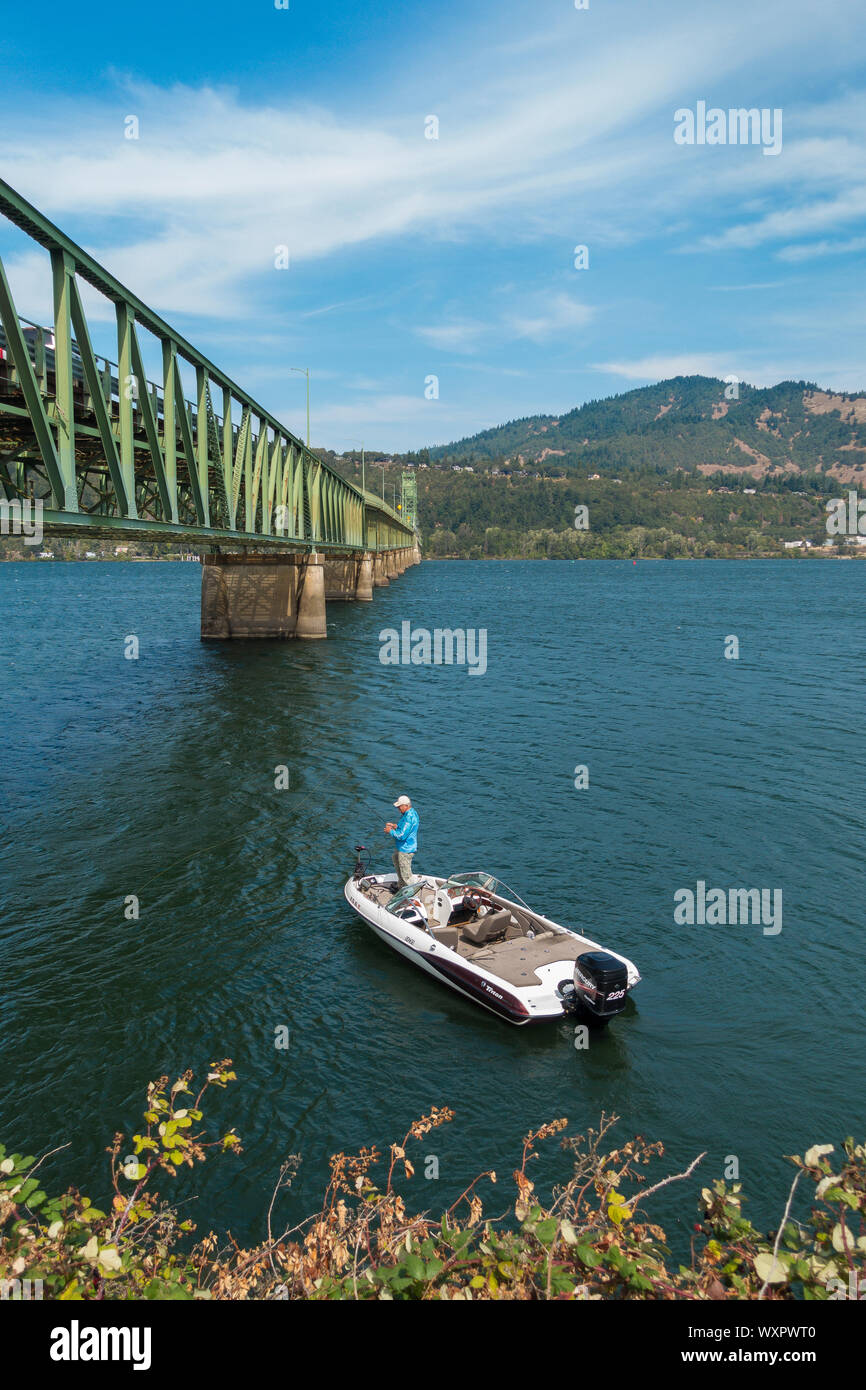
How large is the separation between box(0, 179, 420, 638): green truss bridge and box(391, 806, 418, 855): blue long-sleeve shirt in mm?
10943

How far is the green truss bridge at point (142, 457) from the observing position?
2002 cm

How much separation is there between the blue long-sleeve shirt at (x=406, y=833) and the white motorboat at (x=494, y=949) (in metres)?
0.80

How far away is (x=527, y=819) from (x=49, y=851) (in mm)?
12954

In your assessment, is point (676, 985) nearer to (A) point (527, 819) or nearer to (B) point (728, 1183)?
(B) point (728, 1183)

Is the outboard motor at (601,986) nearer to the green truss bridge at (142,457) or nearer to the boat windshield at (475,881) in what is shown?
the boat windshield at (475,881)

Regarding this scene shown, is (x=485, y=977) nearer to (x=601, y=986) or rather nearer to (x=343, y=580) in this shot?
(x=601, y=986)

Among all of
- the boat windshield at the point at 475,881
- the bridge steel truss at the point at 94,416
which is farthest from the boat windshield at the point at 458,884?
the bridge steel truss at the point at 94,416

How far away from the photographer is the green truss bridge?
20.0 meters

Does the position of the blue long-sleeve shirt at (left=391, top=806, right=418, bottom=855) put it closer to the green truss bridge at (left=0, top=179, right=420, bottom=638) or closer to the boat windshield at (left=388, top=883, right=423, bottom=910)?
the boat windshield at (left=388, top=883, right=423, bottom=910)

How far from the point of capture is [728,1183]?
35.8 ft

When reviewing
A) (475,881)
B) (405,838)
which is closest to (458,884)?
(475,881)

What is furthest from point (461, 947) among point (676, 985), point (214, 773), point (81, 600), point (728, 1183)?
point (81, 600)

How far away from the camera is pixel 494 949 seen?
50.9 feet

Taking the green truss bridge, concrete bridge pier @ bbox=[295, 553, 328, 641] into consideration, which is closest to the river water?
the green truss bridge
